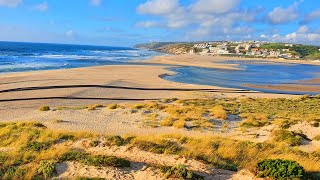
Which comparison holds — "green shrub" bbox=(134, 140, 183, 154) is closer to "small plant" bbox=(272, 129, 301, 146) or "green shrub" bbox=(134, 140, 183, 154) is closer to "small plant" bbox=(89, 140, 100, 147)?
"small plant" bbox=(89, 140, 100, 147)

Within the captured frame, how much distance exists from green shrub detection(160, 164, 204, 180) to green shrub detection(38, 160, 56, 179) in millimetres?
3151

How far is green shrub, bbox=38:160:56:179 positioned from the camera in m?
10.9

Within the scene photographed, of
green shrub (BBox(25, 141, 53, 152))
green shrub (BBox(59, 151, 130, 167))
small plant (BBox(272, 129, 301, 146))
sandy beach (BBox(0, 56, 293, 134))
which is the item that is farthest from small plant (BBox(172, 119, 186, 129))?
green shrub (BBox(59, 151, 130, 167))

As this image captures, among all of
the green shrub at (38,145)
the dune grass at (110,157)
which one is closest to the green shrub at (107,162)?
the dune grass at (110,157)

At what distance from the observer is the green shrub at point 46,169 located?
10866mm

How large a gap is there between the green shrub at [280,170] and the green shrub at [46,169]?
598 centimetres

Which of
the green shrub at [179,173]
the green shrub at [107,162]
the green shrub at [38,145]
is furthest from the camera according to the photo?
the green shrub at [38,145]

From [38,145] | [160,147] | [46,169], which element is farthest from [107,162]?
[38,145]

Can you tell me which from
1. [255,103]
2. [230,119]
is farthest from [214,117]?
[255,103]

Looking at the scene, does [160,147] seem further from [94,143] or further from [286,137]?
[286,137]

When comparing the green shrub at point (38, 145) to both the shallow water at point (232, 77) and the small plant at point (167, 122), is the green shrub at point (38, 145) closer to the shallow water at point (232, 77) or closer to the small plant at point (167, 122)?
the small plant at point (167, 122)

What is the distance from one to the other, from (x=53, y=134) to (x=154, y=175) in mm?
6898

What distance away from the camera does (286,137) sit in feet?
61.7

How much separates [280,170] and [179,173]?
9.44 feet
